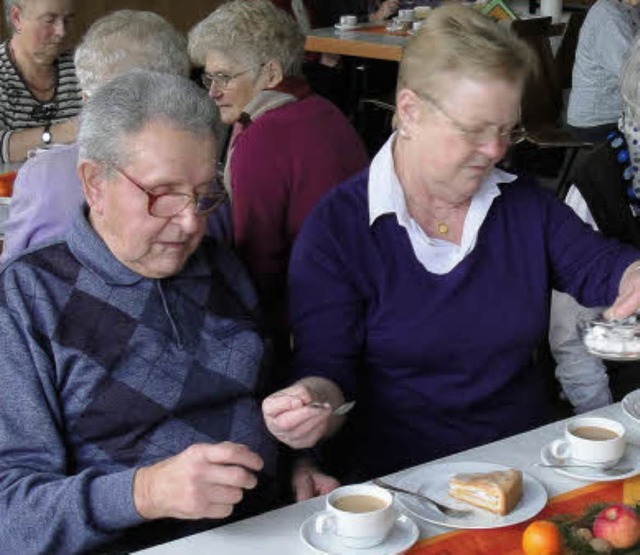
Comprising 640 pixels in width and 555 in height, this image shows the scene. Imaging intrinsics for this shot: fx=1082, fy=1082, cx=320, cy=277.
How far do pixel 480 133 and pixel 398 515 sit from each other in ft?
2.34

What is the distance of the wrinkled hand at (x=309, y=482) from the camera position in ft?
5.86

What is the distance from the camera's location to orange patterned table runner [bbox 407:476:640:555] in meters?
1.37

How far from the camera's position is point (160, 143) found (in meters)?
1.56

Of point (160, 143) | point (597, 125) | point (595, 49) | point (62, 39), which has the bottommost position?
point (597, 125)

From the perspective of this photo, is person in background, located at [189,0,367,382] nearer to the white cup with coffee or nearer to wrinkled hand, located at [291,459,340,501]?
wrinkled hand, located at [291,459,340,501]

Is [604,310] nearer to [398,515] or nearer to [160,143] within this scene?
[398,515]

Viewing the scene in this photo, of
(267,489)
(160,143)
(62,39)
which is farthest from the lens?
(62,39)

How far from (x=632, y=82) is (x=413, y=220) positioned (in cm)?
68

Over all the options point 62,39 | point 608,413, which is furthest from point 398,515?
point 62,39

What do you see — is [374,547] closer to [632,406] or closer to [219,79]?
[632,406]

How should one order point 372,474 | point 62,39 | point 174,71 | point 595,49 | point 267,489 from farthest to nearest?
point 595,49
point 62,39
point 174,71
point 372,474
point 267,489

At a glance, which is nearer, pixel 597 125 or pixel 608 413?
pixel 608 413

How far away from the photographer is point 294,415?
1.54 m

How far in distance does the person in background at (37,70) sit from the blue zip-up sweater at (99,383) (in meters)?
2.08
